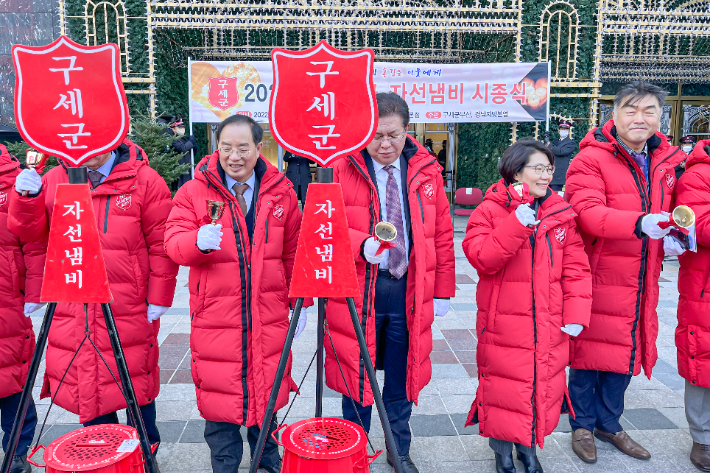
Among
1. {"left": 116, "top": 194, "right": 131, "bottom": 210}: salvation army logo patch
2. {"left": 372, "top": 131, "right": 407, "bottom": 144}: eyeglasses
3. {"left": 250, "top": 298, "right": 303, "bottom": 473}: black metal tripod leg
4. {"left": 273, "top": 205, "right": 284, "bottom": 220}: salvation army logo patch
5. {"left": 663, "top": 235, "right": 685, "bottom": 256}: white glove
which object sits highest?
{"left": 372, "top": 131, "right": 407, "bottom": 144}: eyeglasses

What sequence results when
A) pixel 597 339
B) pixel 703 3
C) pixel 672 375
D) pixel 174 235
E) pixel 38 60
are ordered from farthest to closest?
pixel 703 3, pixel 672 375, pixel 597 339, pixel 174 235, pixel 38 60

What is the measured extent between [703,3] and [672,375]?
11.9 metres

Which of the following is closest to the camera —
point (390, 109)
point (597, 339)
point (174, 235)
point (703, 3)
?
point (174, 235)

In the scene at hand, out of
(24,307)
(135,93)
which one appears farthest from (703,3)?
(24,307)

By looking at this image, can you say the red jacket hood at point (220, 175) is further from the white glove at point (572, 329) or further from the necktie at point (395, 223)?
the white glove at point (572, 329)

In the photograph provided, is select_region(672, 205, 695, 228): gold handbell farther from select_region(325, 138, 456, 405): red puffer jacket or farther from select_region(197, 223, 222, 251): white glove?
select_region(197, 223, 222, 251): white glove

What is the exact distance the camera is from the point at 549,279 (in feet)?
8.27

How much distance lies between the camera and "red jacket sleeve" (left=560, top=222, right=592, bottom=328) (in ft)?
8.40

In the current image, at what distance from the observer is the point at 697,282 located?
2.77 m

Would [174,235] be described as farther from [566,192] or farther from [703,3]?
[703,3]

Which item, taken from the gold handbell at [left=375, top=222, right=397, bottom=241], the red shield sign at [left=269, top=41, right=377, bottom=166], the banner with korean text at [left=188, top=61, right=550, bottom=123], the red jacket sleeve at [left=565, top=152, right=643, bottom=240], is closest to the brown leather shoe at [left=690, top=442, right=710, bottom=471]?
the red jacket sleeve at [left=565, top=152, right=643, bottom=240]

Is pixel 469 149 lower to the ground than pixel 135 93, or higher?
lower

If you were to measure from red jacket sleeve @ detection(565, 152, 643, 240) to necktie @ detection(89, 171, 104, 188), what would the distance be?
247 cm

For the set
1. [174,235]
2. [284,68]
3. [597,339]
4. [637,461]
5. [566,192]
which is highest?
[284,68]
